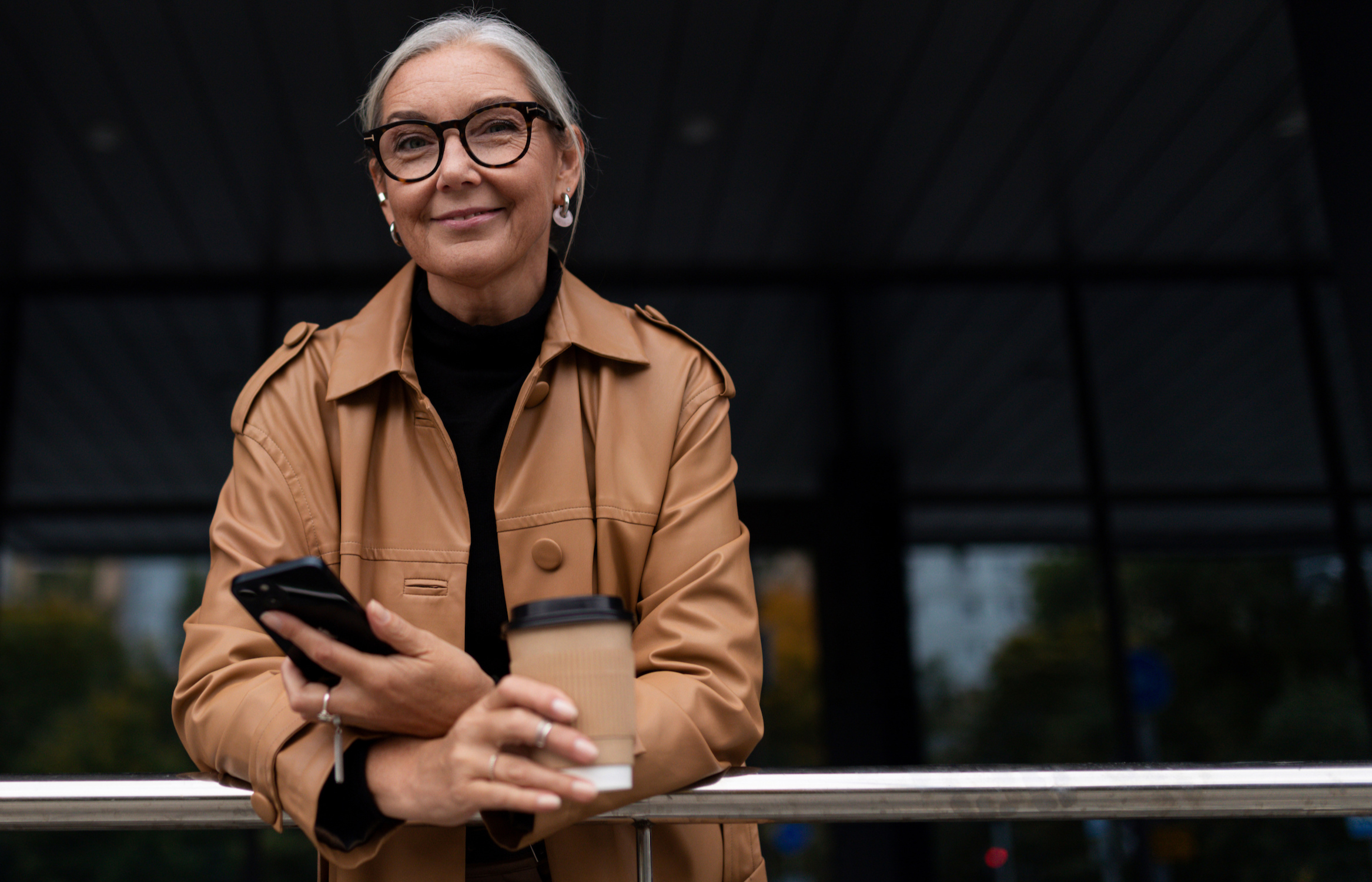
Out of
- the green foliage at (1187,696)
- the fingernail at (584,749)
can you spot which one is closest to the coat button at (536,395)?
the fingernail at (584,749)

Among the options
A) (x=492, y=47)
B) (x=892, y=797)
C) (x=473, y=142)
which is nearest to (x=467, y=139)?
(x=473, y=142)

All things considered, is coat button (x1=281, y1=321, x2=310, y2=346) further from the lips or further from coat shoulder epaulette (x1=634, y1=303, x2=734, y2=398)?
coat shoulder epaulette (x1=634, y1=303, x2=734, y2=398)

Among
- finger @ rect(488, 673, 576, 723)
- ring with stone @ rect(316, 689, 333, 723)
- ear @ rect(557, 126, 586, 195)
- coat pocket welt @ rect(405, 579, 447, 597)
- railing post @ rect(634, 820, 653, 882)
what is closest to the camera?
finger @ rect(488, 673, 576, 723)

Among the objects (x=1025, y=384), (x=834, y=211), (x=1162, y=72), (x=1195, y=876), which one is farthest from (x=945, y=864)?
(x=1162, y=72)

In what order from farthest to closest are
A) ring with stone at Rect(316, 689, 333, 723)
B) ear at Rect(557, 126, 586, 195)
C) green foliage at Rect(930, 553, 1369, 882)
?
green foliage at Rect(930, 553, 1369, 882) < ear at Rect(557, 126, 586, 195) < ring with stone at Rect(316, 689, 333, 723)

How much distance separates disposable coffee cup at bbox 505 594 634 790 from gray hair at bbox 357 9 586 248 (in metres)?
0.78

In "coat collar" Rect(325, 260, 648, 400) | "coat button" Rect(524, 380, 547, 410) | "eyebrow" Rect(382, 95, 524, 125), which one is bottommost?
"coat button" Rect(524, 380, 547, 410)

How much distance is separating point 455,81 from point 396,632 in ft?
2.39

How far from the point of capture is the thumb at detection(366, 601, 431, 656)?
0.88 meters

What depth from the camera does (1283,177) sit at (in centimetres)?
444

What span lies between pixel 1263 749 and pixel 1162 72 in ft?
16.9

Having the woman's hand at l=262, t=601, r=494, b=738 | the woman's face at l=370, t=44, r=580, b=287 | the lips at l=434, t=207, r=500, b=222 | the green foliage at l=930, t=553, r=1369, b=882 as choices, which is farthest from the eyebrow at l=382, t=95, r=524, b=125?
the green foliage at l=930, t=553, r=1369, b=882

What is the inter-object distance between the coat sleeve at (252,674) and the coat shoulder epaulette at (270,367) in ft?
0.08

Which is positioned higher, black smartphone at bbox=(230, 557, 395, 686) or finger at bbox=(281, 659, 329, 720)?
black smartphone at bbox=(230, 557, 395, 686)
